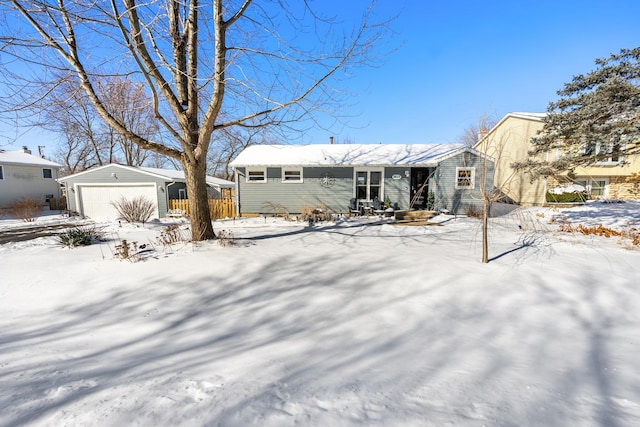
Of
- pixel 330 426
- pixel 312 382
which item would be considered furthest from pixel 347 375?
pixel 330 426

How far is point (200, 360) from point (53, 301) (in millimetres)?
3326

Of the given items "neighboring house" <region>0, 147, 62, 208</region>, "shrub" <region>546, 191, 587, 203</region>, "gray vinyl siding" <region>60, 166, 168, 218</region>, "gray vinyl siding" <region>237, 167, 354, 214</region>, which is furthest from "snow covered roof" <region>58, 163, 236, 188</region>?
"shrub" <region>546, 191, 587, 203</region>

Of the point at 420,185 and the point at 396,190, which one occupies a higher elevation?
the point at 420,185

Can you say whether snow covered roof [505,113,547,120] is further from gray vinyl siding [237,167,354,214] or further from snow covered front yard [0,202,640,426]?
snow covered front yard [0,202,640,426]

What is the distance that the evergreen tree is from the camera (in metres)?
6.79

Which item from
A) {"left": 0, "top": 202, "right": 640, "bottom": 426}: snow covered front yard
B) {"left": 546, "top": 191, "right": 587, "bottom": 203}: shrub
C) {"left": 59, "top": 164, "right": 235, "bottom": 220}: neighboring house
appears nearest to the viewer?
{"left": 0, "top": 202, "right": 640, "bottom": 426}: snow covered front yard

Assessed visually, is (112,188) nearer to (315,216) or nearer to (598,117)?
(315,216)

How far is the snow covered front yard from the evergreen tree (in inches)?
126

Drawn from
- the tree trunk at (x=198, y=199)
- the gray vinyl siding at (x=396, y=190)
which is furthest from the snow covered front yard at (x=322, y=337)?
the gray vinyl siding at (x=396, y=190)

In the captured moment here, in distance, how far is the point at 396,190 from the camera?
13180 mm

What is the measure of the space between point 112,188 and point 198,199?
44.4ft

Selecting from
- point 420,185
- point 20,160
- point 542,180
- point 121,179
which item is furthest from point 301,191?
point 20,160

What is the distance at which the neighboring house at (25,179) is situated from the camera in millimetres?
19156

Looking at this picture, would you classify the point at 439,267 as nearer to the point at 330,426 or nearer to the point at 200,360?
the point at 330,426
